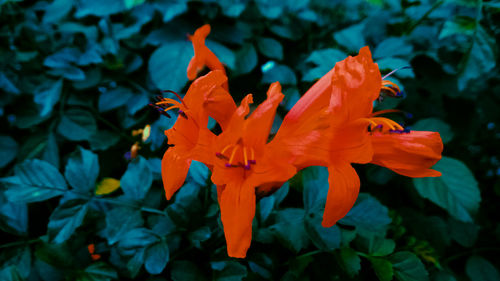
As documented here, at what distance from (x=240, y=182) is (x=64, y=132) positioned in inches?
39.4

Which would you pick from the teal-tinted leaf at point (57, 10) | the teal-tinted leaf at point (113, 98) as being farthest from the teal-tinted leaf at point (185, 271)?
the teal-tinted leaf at point (57, 10)

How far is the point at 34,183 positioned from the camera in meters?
0.94

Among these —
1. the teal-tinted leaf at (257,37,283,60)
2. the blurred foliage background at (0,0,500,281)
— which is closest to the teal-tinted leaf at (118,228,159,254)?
the blurred foliage background at (0,0,500,281)

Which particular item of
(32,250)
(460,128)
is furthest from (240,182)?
(460,128)

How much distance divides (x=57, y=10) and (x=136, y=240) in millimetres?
1221

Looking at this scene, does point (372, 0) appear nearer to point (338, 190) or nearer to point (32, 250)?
point (338, 190)

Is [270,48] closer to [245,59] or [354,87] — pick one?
[245,59]

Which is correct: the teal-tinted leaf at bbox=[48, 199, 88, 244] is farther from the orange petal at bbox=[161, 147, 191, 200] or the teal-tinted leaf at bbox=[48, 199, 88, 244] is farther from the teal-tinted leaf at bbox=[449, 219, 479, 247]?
the teal-tinted leaf at bbox=[449, 219, 479, 247]

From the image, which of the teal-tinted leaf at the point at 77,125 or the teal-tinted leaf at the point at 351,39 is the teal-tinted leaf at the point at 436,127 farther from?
the teal-tinted leaf at the point at 77,125

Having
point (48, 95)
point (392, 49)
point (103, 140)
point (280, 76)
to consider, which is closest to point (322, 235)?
point (280, 76)

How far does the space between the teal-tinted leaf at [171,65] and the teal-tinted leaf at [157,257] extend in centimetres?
63

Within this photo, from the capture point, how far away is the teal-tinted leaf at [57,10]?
4.74 feet

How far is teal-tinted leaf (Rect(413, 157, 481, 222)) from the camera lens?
1130mm

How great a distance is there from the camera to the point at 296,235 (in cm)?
88
